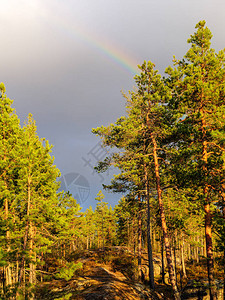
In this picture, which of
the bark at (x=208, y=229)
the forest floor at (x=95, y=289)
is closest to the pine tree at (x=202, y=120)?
the bark at (x=208, y=229)

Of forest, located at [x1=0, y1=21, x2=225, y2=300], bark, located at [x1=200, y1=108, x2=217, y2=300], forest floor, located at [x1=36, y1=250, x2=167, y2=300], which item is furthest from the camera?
forest floor, located at [x1=36, y1=250, x2=167, y2=300]

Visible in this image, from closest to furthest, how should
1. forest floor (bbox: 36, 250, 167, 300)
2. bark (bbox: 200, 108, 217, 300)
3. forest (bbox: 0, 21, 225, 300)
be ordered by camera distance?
1. bark (bbox: 200, 108, 217, 300)
2. forest (bbox: 0, 21, 225, 300)
3. forest floor (bbox: 36, 250, 167, 300)

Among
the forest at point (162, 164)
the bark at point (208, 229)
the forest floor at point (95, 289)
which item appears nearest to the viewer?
the bark at point (208, 229)

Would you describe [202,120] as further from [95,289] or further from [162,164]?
[95,289]

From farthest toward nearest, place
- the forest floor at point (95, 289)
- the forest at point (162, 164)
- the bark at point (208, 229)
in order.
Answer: the forest floor at point (95, 289) → the forest at point (162, 164) → the bark at point (208, 229)

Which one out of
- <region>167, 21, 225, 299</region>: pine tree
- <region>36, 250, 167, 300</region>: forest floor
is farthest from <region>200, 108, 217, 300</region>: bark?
<region>36, 250, 167, 300</region>: forest floor

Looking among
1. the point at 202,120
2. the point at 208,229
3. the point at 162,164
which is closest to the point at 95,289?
the point at 208,229

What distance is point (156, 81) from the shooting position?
17.0m

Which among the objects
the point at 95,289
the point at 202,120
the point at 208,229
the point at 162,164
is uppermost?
the point at 202,120

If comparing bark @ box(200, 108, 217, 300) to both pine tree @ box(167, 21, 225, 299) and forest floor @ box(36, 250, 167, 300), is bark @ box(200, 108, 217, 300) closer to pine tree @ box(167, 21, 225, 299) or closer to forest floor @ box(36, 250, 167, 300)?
pine tree @ box(167, 21, 225, 299)

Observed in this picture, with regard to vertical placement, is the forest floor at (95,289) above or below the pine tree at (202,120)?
below

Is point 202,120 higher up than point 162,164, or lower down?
higher up

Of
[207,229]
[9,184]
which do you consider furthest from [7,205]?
[207,229]

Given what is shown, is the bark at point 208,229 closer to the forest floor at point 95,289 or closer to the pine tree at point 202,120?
Answer: the pine tree at point 202,120
